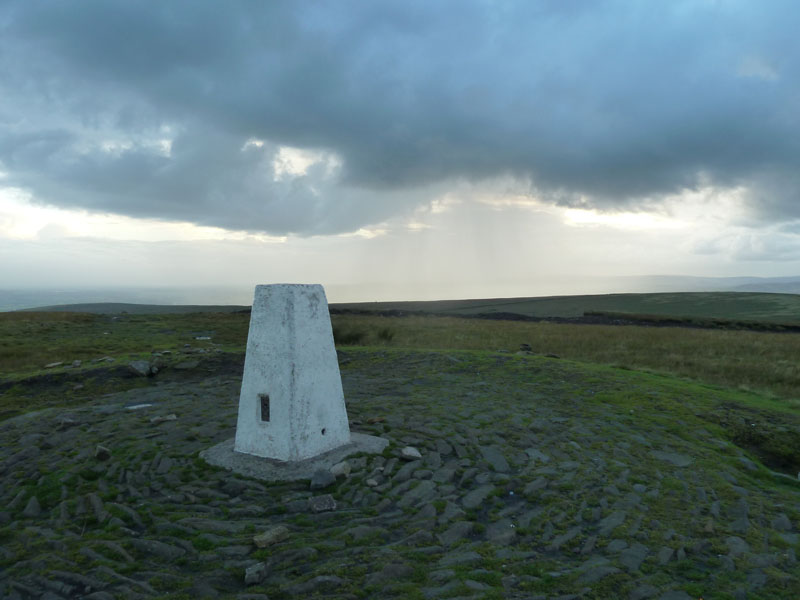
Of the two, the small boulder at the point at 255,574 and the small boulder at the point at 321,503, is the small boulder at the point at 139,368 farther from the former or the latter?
the small boulder at the point at 255,574

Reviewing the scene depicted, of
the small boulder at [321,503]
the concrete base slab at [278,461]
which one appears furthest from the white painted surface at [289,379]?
the small boulder at [321,503]

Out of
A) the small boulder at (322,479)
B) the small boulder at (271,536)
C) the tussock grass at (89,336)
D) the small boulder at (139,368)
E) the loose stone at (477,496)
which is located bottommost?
the loose stone at (477,496)

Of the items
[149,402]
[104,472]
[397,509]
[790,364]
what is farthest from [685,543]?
[790,364]

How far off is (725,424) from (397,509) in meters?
8.94

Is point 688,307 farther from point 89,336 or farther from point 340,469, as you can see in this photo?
point 340,469

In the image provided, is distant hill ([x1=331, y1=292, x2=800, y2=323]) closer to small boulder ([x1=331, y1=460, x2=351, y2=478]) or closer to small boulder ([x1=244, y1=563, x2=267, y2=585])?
small boulder ([x1=331, y1=460, x2=351, y2=478])

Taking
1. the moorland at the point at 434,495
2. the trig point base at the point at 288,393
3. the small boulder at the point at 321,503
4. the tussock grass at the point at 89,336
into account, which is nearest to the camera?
the moorland at the point at 434,495

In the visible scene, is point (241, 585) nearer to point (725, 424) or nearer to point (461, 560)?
point (461, 560)

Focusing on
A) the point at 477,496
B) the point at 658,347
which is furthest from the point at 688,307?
the point at 477,496

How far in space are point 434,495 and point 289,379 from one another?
9.61 ft

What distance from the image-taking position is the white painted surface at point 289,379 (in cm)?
795

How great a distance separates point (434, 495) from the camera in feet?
23.3

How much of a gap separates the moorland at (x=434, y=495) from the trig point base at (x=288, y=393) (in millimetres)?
593

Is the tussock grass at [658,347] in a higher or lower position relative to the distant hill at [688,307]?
lower
